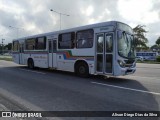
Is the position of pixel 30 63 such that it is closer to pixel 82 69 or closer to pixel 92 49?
pixel 82 69

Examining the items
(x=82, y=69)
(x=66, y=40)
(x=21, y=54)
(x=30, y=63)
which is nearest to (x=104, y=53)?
(x=82, y=69)

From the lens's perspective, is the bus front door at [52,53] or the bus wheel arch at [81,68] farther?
the bus front door at [52,53]

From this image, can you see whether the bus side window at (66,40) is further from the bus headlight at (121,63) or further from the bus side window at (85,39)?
the bus headlight at (121,63)

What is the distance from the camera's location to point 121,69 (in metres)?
11.2

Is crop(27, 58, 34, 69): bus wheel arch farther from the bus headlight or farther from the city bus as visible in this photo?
the bus headlight

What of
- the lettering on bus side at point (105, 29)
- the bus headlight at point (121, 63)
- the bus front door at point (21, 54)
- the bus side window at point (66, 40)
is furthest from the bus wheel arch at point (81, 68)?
the bus front door at point (21, 54)

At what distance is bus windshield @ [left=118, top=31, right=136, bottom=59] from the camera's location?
1140cm

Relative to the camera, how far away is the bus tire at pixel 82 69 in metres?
13.0

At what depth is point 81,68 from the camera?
13.5m

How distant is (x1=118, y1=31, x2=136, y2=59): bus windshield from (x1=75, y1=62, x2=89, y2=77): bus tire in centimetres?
252

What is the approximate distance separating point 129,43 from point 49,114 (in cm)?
739

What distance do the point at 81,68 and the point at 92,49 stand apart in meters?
1.64

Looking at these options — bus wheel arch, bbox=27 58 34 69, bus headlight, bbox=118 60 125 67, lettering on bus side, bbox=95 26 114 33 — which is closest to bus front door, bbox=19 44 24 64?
bus wheel arch, bbox=27 58 34 69

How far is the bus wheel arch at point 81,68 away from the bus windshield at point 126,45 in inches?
96.9
